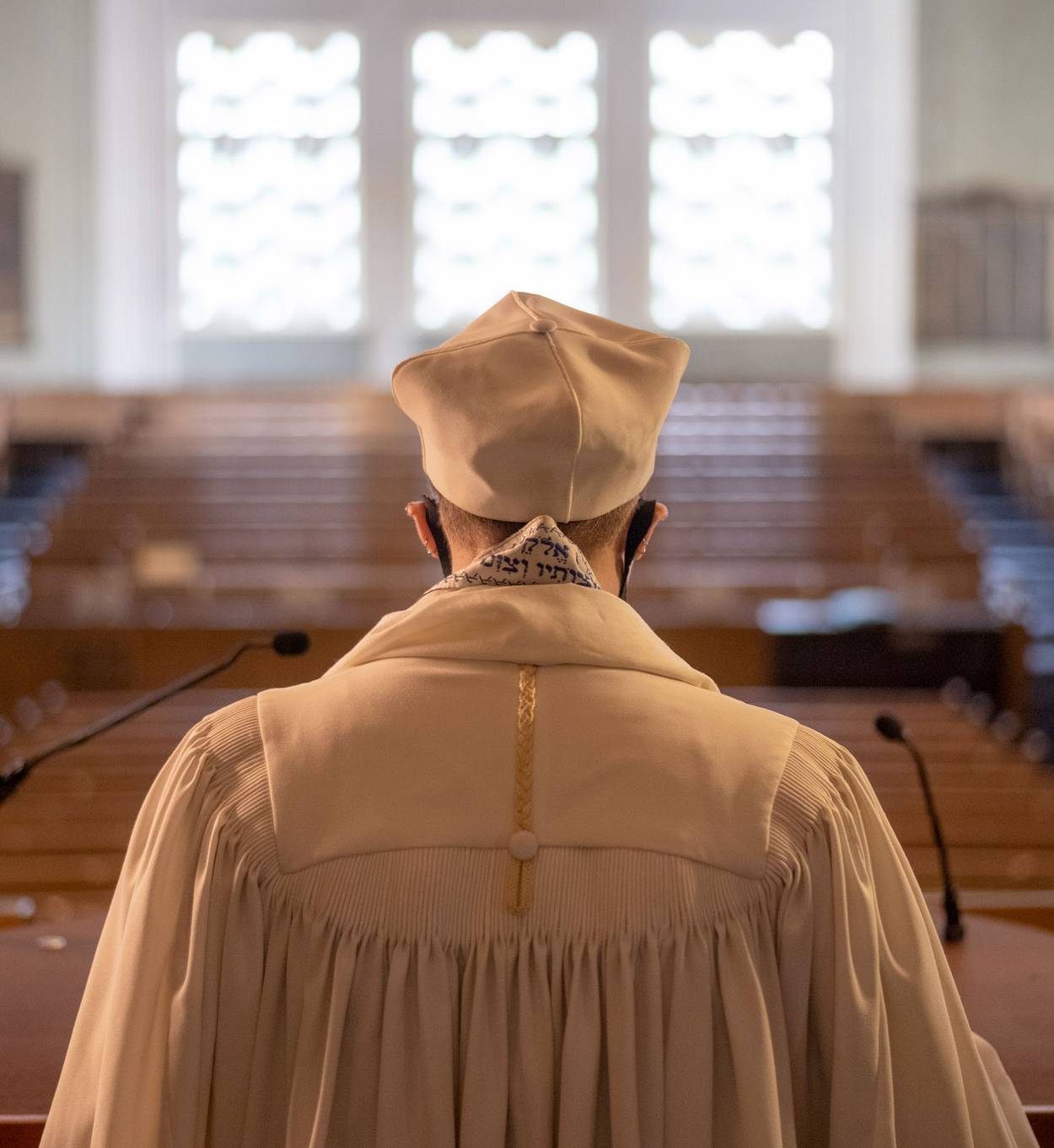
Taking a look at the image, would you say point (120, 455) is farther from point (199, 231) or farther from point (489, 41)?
point (489, 41)

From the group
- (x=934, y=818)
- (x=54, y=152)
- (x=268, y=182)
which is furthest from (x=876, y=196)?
(x=934, y=818)

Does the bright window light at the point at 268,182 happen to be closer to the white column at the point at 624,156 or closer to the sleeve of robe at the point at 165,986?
the white column at the point at 624,156

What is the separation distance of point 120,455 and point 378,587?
3.29m

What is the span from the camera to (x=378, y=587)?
7.49 metres

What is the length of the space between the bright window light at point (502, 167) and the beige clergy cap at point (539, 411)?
12810 millimetres

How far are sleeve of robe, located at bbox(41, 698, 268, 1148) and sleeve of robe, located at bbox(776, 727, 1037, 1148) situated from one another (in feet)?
1.56

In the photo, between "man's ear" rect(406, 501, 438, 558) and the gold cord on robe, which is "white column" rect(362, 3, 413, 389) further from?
the gold cord on robe

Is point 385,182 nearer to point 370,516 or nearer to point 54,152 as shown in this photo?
point 54,152

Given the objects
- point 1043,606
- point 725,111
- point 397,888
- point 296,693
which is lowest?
point 1043,606

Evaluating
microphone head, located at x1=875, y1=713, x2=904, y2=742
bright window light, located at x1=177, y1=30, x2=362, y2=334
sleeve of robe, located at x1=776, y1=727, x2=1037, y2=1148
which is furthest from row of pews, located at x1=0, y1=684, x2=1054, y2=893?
bright window light, located at x1=177, y1=30, x2=362, y2=334

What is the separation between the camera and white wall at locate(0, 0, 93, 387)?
13.2m

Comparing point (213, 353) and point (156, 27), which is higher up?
point (156, 27)

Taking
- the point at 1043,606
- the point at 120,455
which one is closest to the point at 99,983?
the point at 1043,606

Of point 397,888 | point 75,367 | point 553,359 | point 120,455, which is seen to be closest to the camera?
point 397,888
